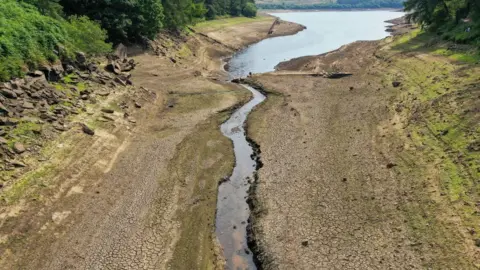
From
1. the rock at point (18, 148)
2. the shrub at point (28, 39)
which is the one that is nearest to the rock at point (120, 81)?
the shrub at point (28, 39)

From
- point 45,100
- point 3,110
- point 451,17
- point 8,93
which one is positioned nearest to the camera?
point 3,110

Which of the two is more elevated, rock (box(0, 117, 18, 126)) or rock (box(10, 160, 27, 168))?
rock (box(0, 117, 18, 126))

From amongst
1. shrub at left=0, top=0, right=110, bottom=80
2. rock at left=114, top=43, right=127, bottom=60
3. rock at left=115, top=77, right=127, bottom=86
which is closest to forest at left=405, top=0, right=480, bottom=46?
rock at left=115, top=77, right=127, bottom=86

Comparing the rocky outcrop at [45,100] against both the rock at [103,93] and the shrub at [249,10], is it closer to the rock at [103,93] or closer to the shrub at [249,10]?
the rock at [103,93]

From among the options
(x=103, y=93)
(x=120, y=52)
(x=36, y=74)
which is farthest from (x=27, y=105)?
(x=120, y=52)

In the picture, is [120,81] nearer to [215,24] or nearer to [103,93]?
[103,93]

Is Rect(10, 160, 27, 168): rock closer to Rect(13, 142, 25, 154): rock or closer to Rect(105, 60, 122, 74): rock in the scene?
Rect(13, 142, 25, 154): rock

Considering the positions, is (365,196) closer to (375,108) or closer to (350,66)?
(375,108)
